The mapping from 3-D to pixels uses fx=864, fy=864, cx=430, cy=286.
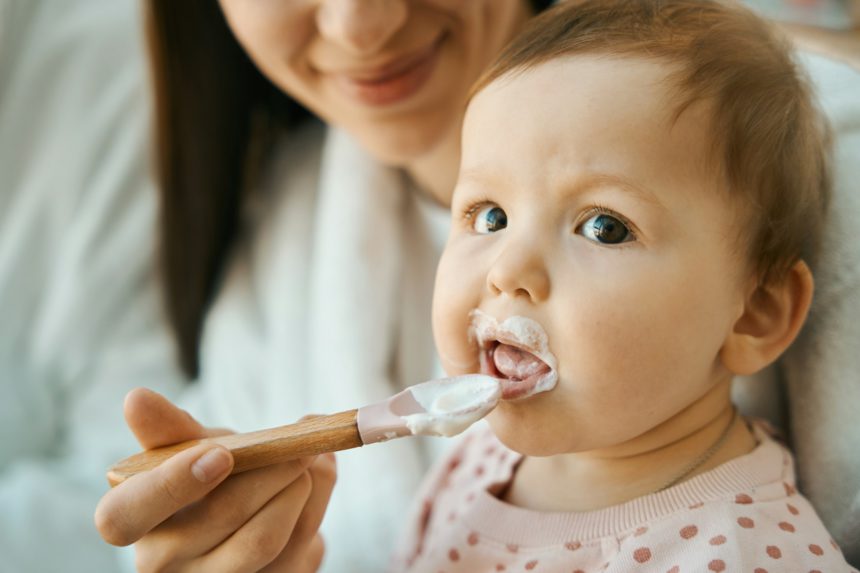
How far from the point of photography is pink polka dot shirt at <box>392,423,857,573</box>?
2.47 ft

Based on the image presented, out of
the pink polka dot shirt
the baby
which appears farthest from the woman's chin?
the pink polka dot shirt

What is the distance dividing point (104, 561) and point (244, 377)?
39cm

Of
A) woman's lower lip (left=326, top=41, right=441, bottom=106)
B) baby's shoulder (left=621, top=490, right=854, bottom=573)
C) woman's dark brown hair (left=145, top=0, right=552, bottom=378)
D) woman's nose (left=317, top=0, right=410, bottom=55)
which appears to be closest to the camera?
baby's shoulder (left=621, top=490, right=854, bottom=573)

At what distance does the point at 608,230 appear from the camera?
77cm

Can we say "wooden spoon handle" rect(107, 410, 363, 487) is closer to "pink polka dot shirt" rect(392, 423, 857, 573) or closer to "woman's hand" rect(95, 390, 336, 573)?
"woman's hand" rect(95, 390, 336, 573)

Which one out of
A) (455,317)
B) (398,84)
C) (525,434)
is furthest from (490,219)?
(398,84)

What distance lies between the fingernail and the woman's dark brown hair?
0.95m

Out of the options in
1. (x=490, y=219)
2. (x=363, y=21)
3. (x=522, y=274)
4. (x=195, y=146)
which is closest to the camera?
(x=522, y=274)

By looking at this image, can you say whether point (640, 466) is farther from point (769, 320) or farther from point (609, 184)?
point (609, 184)

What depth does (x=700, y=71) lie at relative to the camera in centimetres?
78

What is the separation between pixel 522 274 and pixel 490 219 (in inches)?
4.6

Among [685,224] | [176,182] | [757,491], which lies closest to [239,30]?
[176,182]

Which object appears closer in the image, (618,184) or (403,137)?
(618,184)

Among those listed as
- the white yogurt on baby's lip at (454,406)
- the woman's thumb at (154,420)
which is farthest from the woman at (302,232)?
the white yogurt on baby's lip at (454,406)
